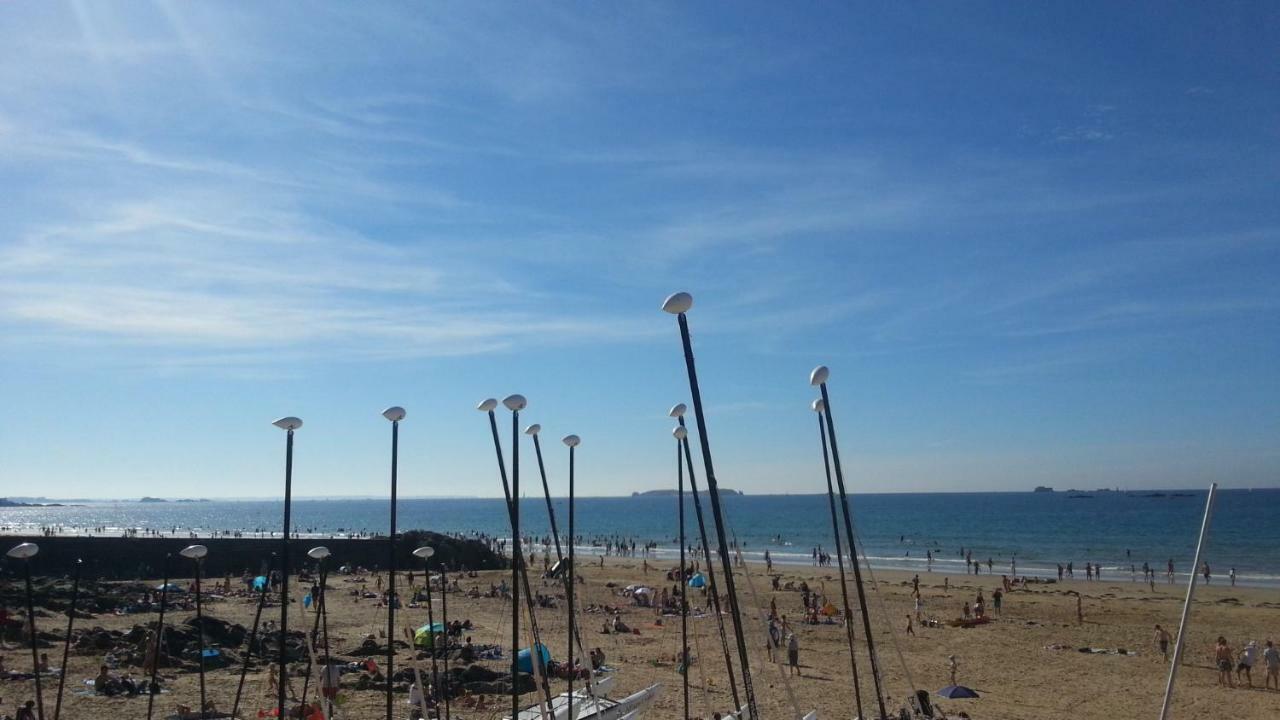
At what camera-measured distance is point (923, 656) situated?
2877 centimetres

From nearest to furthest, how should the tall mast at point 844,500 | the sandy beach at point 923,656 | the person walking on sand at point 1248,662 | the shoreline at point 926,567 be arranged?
the tall mast at point 844,500 < the sandy beach at point 923,656 < the person walking on sand at point 1248,662 < the shoreline at point 926,567

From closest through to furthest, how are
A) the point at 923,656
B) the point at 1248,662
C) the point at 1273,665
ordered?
1. the point at 1273,665
2. the point at 1248,662
3. the point at 923,656

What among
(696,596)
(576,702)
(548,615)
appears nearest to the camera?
(576,702)

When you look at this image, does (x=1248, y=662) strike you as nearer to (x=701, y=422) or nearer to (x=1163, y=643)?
(x=1163, y=643)

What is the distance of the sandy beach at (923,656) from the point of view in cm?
2128

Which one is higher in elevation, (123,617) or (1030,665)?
(123,617)

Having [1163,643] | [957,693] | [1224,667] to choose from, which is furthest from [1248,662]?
[957,693]

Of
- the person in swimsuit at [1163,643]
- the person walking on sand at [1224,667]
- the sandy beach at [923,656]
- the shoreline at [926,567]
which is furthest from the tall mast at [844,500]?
the shoreline at [926,567]

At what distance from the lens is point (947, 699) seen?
21.8 metres

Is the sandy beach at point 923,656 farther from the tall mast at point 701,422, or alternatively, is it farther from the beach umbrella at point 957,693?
the tall mast at point 701,422

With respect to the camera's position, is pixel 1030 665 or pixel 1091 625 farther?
pixel 1091 625

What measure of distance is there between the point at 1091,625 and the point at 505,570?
38411mm

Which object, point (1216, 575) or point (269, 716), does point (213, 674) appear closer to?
point (269, 716)

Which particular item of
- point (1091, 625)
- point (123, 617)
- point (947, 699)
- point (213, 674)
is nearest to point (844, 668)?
point (947, 699)
